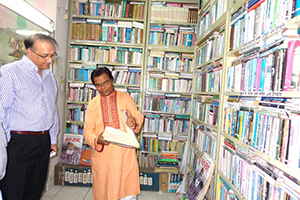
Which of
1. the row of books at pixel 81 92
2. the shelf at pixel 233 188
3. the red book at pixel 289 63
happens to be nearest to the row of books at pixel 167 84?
the row of books at pixel 81 92

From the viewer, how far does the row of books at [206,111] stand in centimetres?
185

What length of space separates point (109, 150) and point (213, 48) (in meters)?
1.39

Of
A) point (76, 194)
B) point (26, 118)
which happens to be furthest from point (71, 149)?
point (26, 118)

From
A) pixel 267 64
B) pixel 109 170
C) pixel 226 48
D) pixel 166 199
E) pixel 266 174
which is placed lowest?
pixel 166 199

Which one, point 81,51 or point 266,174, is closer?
point 266,174

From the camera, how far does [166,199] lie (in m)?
2.90

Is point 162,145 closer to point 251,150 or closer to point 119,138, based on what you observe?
point 119,138

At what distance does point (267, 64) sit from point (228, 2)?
85 centimetres

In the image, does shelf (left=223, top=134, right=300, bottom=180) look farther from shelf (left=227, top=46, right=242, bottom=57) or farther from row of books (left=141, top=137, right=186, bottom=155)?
row of books (left=141, top=137, right=186, bottom=155)

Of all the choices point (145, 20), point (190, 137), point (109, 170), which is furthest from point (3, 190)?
point (145, 20)

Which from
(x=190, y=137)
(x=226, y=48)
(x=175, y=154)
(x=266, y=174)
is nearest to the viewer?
(x=266, y=174)

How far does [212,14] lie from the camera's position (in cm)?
216

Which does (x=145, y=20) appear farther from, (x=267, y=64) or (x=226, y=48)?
(x=267, y=64)

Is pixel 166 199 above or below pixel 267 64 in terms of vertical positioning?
below
